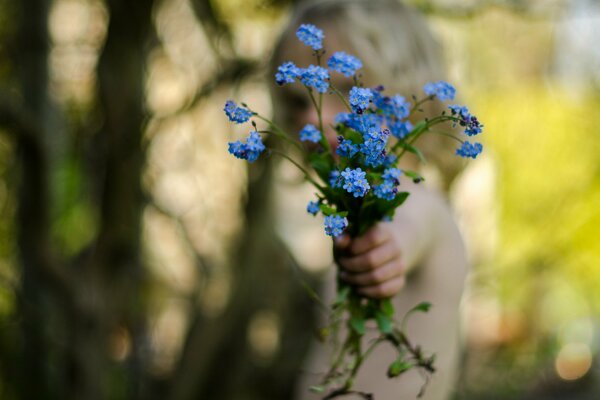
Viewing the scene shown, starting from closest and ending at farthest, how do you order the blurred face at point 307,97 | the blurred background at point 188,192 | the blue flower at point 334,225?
the blue flower at point 334,225 → the blurred face at point 307,97 → the blurred background at point 188,192

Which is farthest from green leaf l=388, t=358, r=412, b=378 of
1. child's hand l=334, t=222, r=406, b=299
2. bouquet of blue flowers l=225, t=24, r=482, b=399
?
child's hand l=334, t=222, r=406, b=299

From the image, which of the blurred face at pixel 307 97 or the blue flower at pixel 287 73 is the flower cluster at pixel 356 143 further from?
the blurred face at pixel 307 97

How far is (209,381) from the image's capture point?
374cm

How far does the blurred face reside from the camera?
155cm

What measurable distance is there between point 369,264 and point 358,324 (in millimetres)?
90

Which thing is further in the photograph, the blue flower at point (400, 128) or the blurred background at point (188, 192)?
the blurred background at point (188, 192)

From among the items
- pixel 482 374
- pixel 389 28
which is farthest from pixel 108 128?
pixel 482 374

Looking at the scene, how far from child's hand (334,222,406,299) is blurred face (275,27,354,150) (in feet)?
1.35

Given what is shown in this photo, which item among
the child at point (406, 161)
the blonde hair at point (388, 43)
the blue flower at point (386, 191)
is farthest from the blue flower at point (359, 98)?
the blonde hair at point (388, 43)

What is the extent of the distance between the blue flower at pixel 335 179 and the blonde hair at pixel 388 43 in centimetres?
72

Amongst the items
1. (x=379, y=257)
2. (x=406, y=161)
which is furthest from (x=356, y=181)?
(x=406, y=161)

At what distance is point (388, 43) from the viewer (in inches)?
68.9

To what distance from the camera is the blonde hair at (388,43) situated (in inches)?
66.6

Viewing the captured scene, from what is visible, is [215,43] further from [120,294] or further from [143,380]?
[143,380]
